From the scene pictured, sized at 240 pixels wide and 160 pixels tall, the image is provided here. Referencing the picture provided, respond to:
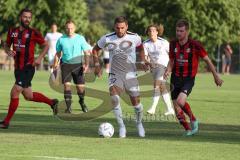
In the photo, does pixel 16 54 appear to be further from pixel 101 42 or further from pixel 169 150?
pixel 169 150

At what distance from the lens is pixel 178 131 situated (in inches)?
601

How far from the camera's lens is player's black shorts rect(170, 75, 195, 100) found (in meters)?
14.5

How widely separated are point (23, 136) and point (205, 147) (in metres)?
3.18

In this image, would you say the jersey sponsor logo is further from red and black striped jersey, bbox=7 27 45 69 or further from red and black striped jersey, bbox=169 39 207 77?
red and black striped jersey, bbox=7 27 45 69

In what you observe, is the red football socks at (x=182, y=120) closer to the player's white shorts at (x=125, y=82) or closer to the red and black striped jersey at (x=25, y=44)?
the player's white shorts at (x=125, y=82)

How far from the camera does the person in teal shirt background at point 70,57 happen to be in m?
19.6

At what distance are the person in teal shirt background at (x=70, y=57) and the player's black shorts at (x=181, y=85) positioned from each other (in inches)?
206

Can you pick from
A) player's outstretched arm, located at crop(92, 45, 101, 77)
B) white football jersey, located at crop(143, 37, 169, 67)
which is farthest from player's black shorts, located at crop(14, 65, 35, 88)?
white football jersey, located at crop(143, 37, 169, 67)

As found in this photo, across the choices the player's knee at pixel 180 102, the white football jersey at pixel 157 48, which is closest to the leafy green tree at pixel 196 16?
the white football jersey at pixel 157 48

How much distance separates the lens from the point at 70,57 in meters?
19.7

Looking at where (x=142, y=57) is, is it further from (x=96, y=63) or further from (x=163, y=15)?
(x=163, y=15)

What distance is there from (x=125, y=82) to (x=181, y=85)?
3.57 ft

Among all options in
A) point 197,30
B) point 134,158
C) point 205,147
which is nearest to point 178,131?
point 205,147

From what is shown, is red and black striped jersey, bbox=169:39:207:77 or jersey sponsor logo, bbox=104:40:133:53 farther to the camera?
red and black striped jersey, bbox=169:39:207:77
